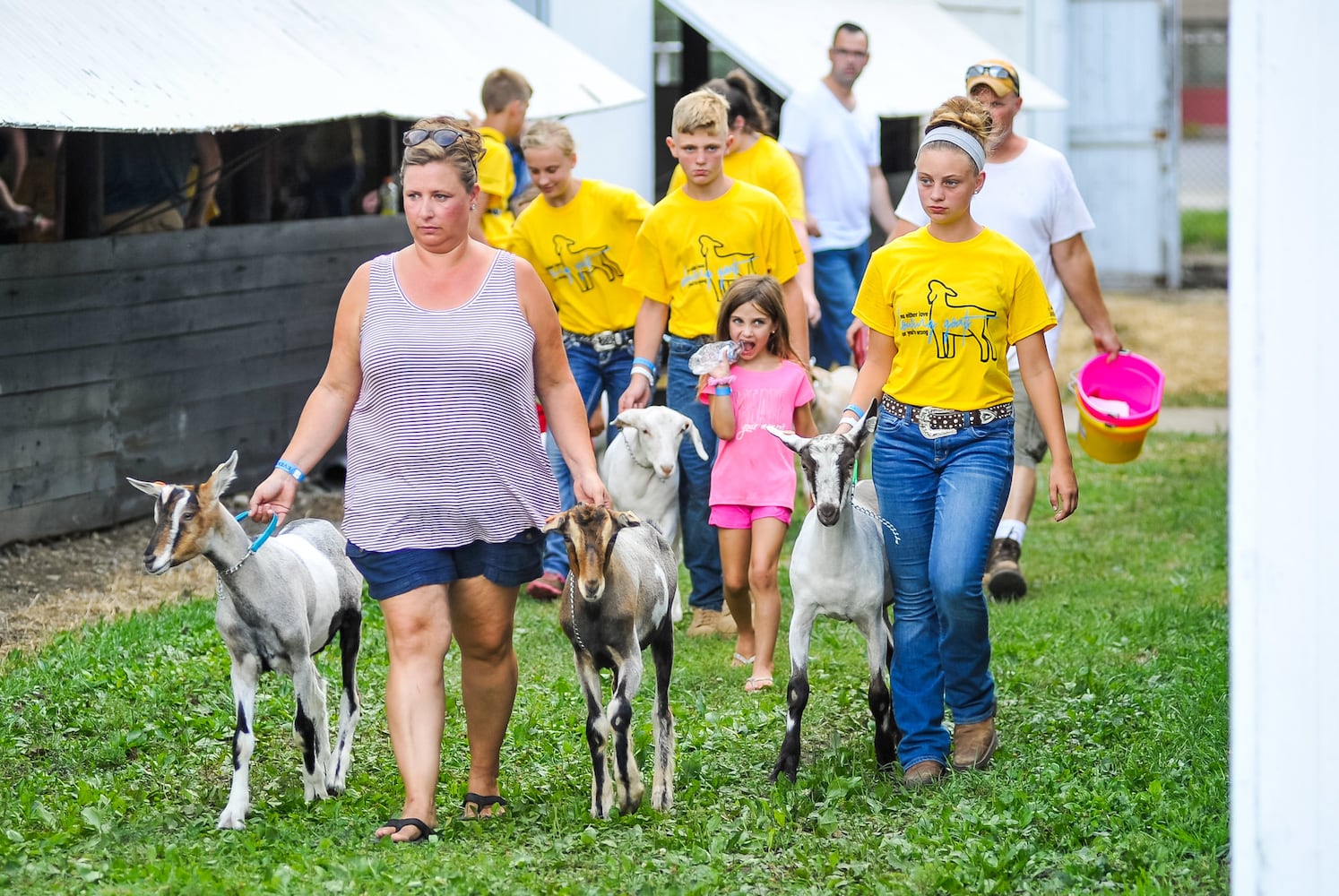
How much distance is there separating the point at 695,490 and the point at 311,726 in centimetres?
261

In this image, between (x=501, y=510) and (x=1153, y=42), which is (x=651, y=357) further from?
(x=1153, y=42)

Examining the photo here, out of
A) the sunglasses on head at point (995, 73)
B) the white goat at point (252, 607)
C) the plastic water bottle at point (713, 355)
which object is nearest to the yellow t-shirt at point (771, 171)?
the sunglasses on head at point (995, 73)

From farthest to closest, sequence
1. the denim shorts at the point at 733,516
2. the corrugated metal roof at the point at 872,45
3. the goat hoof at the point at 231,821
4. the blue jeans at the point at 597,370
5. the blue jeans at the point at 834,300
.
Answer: the corrugated metal roof at the point at 872,45
the blue jeans at the point at 834,300
the blue jeans at the point at 597,370
the denim shorts at the point at 733,516
the goat hoof at the point at 231,821

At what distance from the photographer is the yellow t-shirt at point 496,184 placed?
8781mm

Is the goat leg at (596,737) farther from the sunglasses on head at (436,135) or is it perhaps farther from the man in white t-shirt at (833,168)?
the man in white t-shirt at (833,168)

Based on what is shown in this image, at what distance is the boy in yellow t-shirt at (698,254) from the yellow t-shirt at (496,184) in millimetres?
1668

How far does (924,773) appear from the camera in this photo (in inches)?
213

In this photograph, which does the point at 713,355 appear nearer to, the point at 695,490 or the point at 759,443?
the point at 759,443

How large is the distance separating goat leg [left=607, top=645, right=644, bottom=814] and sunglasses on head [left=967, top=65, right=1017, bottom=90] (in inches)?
121

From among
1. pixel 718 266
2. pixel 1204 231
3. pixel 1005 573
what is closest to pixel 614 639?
pixel 718 266

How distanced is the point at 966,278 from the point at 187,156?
628 cm

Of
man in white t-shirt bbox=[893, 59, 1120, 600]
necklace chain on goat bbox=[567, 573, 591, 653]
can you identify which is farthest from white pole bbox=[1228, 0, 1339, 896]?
man in white t-shirt bbox=[893, 59, 1120, 600]

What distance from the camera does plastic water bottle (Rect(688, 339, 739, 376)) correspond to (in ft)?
21.5

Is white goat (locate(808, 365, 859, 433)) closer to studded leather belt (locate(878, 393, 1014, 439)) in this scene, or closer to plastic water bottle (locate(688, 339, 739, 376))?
plastic water bottle (locate(688, 339, 739, 376))
